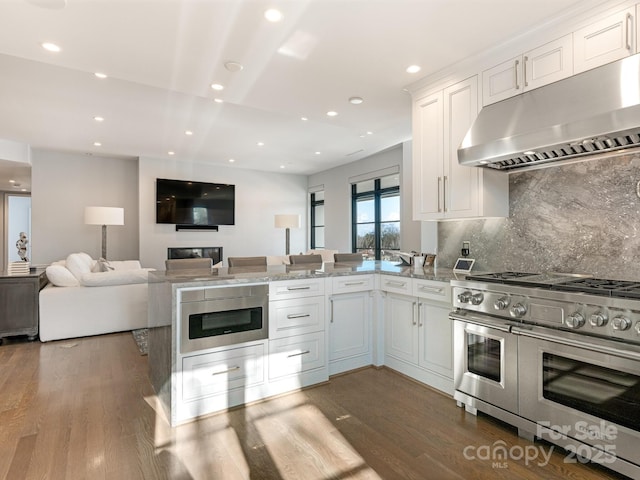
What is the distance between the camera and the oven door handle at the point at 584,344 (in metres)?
1.65

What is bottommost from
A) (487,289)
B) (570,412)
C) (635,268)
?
(570,412)

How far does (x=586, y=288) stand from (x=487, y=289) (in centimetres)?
54

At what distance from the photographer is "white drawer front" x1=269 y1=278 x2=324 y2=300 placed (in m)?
2.66

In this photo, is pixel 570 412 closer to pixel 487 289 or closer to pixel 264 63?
pixel 487 289

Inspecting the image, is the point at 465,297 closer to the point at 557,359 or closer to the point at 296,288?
the point at 557,359

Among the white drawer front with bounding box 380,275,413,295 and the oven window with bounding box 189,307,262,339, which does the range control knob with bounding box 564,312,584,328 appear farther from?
the oven window with bounding box 189,307,262,339

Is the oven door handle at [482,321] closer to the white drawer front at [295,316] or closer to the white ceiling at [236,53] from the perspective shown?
the white drawer front at [295,316]

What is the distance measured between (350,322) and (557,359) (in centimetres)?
160

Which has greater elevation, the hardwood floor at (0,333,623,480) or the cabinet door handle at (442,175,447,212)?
the cabinet door handle at (442,175,447,212)

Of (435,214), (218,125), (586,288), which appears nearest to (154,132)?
(218,125)

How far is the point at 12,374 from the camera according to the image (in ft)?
10.2

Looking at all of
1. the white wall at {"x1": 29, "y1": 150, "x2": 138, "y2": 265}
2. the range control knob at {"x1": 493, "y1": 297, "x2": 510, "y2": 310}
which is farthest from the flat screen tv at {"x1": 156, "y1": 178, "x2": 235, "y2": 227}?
the range control knob at {"x1": 493, "y1": 297, "x2": 510, "y2": 310}

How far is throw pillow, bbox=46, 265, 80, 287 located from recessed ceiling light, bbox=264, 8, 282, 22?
397 cm

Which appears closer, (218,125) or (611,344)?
(611,344)
